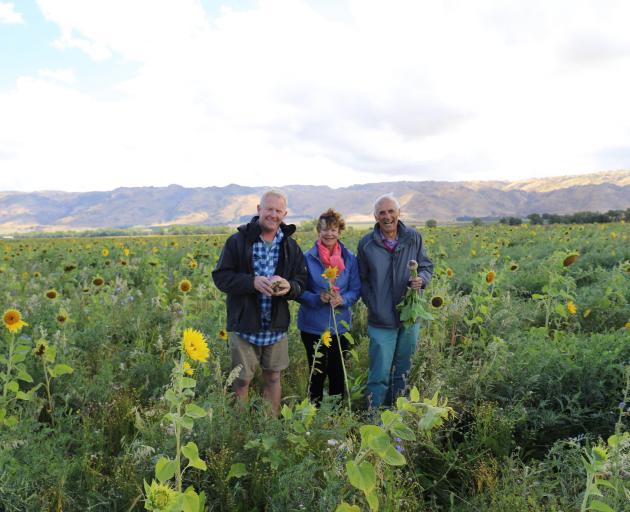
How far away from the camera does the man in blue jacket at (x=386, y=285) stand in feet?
12.5

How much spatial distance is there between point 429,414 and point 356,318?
4.61 metres

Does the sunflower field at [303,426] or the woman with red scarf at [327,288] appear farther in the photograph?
the woman with red scarf at [327,288]

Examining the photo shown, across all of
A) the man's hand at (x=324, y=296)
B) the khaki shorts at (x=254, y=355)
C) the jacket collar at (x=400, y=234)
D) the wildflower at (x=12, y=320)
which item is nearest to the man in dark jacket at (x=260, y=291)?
the khaki shorts at (x=254, y=355)

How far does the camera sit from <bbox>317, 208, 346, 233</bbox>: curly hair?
3.83m

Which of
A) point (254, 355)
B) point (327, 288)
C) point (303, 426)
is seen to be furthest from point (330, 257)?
point (303, 426)

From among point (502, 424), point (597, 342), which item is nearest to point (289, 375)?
point (502, 424)

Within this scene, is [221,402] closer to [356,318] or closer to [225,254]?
[225,254]

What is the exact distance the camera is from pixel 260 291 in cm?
330

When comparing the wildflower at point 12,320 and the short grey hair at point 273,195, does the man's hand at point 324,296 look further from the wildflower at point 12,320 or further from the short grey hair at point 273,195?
the wildflower at point 12,320

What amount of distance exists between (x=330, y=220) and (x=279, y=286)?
86 cm

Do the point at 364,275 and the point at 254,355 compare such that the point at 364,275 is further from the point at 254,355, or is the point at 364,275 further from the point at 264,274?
the point at 254,355

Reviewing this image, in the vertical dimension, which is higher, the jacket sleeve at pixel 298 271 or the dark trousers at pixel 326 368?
the jacket sleeve at pixel 298 271

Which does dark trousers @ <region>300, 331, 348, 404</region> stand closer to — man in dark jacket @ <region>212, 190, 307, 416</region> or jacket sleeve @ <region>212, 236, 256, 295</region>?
man in dark jacket @ <region>212, 190, 307, 416</region>

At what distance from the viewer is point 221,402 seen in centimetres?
269
